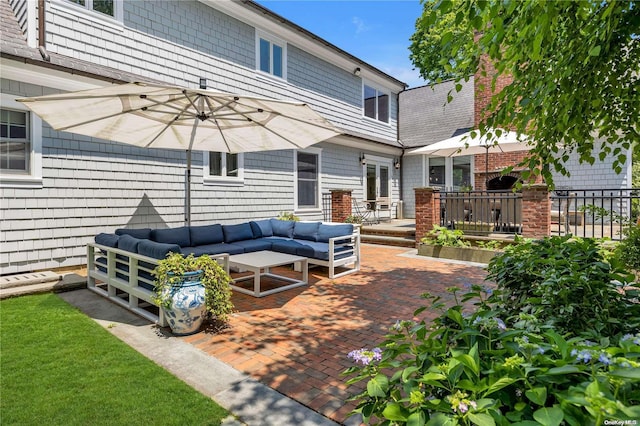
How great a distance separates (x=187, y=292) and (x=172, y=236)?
3112mm

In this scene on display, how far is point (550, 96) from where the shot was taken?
107 inches

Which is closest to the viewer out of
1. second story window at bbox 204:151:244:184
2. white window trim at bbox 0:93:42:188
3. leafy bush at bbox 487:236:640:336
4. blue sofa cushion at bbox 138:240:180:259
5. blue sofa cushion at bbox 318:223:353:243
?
leafy bush at bbox 487:236:640:336

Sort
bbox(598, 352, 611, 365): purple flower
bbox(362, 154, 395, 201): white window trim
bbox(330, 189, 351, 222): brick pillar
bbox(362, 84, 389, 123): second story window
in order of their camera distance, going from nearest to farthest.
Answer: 1. bbox(598, 352, 611, 365): purple flower
2. bbox(330, 189, 351, 222): brick pillar
3. bbox(362, 154, 395, 201): white window trim
4. bbox(362, 84, 389, 123): second story window

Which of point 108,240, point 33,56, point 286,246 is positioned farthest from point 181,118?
point 286,246

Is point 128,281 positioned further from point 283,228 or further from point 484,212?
point 484,212

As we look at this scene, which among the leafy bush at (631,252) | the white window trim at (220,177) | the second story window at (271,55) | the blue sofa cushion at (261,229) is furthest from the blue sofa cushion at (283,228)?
the leafy bush at (631,252)

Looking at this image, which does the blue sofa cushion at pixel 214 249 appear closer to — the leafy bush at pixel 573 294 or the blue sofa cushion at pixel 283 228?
the blue sofa cushion at pixel 283 228

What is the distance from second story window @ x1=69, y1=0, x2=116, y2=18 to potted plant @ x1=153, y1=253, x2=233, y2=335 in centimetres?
634

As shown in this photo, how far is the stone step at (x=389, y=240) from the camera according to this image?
1043cm

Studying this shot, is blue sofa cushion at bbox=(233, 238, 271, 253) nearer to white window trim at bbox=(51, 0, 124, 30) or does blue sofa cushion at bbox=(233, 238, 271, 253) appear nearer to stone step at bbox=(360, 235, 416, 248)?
stone step at bbox=(360, 235, 416, 248)

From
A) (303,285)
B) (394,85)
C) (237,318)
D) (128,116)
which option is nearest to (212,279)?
(237,318)

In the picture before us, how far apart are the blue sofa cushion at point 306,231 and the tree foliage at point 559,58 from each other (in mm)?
5074

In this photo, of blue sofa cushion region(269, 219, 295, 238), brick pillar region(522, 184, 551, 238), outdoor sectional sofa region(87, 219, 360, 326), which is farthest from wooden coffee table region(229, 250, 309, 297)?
brick pillar region(522, 184, 551, 238)

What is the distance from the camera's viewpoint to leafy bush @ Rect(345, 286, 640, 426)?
92 cm
